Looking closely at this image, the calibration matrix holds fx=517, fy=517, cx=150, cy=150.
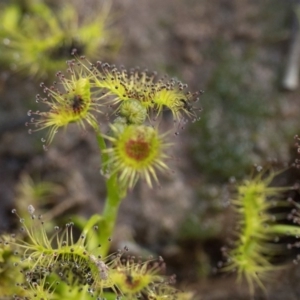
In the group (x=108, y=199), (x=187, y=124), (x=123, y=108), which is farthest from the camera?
(x=187, y=124)

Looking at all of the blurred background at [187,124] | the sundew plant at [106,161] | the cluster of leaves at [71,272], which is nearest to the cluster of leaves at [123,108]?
the sundew plant at [106,161]

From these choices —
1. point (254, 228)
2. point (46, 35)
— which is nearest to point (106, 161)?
point (254, 228)

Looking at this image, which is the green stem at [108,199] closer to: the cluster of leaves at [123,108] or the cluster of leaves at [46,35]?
the cluster of leaves at [123,108]

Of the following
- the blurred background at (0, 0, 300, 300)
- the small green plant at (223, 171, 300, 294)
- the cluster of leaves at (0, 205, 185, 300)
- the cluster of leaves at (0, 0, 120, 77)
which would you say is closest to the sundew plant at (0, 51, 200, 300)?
the cluster of leaves at (0, 205, 185, 300)

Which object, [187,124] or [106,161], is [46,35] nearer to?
[187,124]

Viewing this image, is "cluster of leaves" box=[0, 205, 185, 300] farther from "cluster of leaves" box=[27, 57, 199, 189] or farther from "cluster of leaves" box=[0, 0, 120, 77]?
"cluster of leaves" box=[0, 0, 120, 77]
